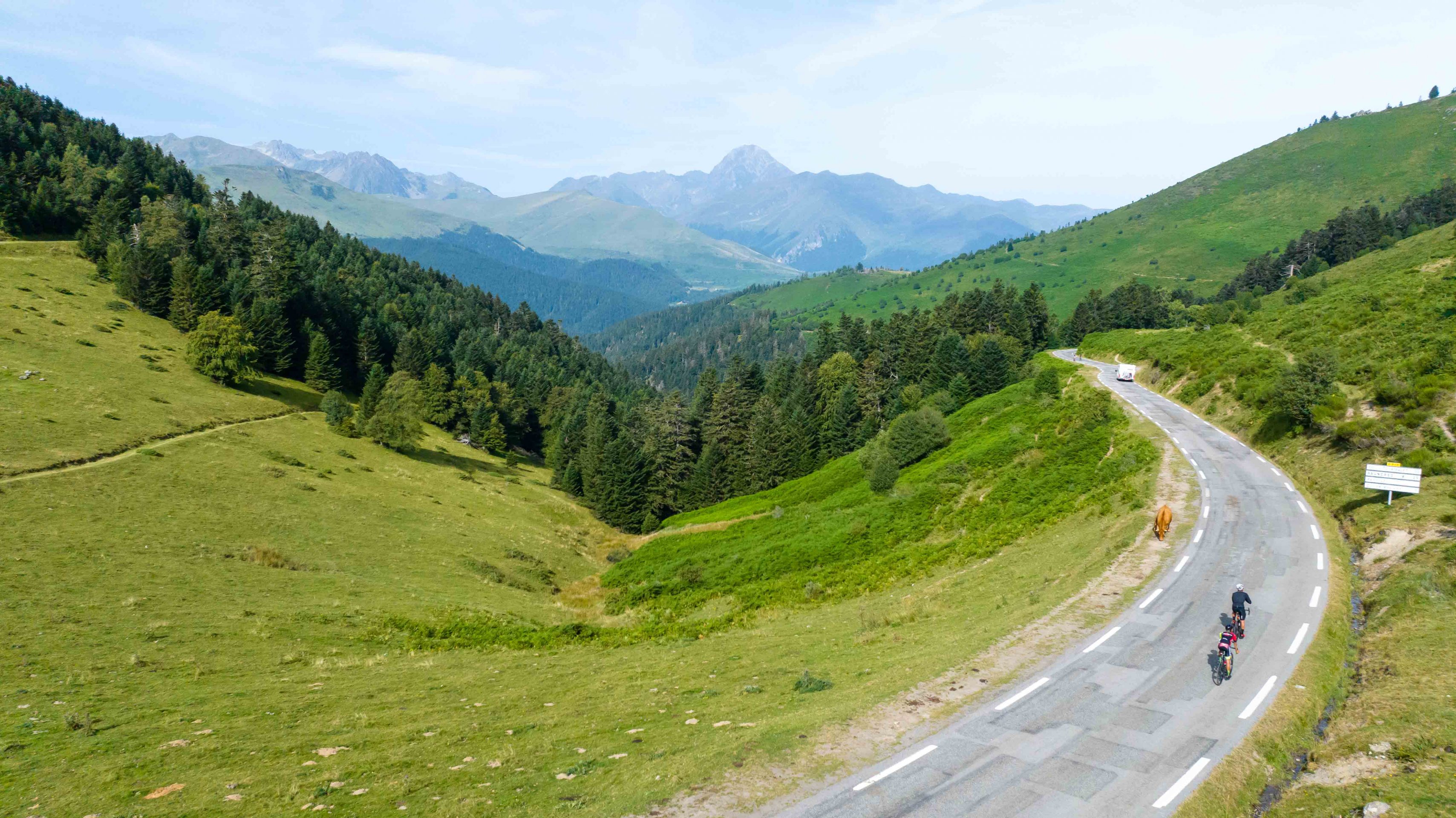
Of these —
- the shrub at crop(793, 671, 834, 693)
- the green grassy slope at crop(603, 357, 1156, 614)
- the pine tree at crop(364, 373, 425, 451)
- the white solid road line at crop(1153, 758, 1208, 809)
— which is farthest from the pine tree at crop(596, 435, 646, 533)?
the white solid road line at crop(1153, 758, 1208, 809)

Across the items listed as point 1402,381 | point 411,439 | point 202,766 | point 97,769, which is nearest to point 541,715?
point 202,766

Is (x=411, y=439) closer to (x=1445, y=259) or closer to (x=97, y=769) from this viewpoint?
(x=97, y=769)

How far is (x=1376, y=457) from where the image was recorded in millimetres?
36438

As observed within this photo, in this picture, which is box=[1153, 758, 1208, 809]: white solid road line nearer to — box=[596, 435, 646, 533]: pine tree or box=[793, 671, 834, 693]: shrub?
box=[793, 671, 834, 693]: shrub

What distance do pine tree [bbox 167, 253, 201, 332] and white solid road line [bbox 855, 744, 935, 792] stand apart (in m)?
118

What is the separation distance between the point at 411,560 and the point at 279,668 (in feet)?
79.9

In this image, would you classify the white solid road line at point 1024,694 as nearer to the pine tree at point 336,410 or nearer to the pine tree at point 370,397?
the pine tree at point 336,410

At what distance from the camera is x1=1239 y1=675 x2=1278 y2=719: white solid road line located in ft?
58.4

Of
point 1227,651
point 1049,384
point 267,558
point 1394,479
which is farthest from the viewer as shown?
point 1049,384

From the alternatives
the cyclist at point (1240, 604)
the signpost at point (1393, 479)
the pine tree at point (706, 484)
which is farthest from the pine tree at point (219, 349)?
the signpost at point (1393, 479)

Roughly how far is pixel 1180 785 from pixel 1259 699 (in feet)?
19.7

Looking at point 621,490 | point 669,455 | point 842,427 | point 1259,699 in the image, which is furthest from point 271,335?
point 1259,699

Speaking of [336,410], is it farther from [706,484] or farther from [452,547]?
[706,484]

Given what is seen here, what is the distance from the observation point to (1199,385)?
64938 millimetres
